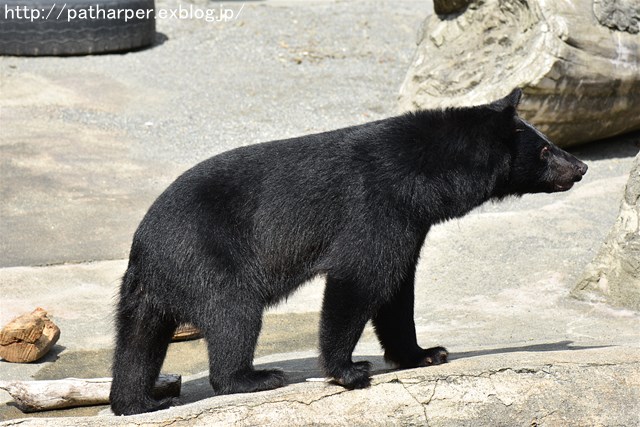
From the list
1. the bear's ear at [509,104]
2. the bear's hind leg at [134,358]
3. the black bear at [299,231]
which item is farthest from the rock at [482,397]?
the bear's ear at [509,104]

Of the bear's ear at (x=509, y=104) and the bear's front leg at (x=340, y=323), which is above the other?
the bear's ear at (x=509, y=104)

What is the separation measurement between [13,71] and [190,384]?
8.26 metres

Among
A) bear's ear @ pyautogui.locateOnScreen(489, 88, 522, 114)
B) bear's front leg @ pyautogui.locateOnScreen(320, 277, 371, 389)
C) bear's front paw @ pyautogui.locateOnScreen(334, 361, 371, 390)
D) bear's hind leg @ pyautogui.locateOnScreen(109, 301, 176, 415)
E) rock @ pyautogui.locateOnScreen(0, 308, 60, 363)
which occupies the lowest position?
rock @ pyautogui.locateOnScreen(0, 308, 60, 363)

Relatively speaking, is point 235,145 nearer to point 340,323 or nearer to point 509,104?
point 509,104

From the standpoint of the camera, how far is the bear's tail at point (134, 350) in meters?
5.08

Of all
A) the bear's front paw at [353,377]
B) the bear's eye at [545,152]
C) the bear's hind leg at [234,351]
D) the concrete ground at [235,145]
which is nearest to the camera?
the bear's front paw at [353,377]

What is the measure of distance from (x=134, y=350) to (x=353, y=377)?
123cm

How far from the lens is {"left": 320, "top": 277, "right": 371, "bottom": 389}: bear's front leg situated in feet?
15.5

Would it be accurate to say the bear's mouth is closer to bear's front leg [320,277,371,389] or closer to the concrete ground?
the concrete ground

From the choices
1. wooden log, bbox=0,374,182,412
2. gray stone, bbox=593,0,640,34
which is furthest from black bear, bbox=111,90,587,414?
gray stone, bbox=593,0,640,34

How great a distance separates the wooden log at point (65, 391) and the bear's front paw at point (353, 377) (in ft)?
3.95

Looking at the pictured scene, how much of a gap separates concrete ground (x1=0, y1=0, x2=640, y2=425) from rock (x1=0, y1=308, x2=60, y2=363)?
71mm

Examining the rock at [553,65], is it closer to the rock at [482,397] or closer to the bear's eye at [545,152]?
the bear's eye at [545,152]

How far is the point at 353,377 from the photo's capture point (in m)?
4.64
